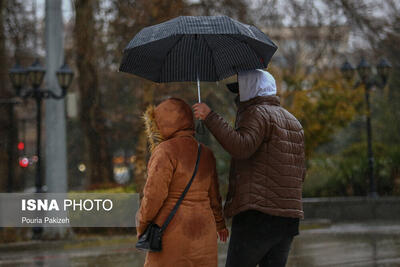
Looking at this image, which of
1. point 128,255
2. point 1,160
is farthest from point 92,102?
point 128,255

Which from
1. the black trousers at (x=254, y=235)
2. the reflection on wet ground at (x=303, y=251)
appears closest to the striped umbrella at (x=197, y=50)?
the black trousers at (x=254, y=235)

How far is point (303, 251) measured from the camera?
9.59 meters

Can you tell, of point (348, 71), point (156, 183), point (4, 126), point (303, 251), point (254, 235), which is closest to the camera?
point (156, 183)

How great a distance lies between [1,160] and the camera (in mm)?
18125

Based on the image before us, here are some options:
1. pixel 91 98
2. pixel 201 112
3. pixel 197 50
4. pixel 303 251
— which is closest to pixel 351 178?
pixel 91 98

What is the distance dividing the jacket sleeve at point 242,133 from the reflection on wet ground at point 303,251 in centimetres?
457

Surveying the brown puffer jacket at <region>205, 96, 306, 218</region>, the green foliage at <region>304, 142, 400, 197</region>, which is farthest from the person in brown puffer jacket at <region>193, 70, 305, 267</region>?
the green foliage at <region>304, 142, 400, 197</region>

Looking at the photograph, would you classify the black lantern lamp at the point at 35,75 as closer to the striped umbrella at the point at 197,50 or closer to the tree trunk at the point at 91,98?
the tree trunk at the point at 91,98

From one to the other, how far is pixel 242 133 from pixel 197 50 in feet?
3.33

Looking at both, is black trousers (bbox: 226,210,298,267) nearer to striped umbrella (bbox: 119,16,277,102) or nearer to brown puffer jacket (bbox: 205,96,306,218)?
brown puffer jacket (bbox: 205,96,306,218)

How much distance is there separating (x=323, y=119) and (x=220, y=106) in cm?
243

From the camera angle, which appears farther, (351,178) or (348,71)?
(351,178)

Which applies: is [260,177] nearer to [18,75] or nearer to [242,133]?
[242,133]

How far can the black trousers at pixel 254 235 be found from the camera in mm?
4000
